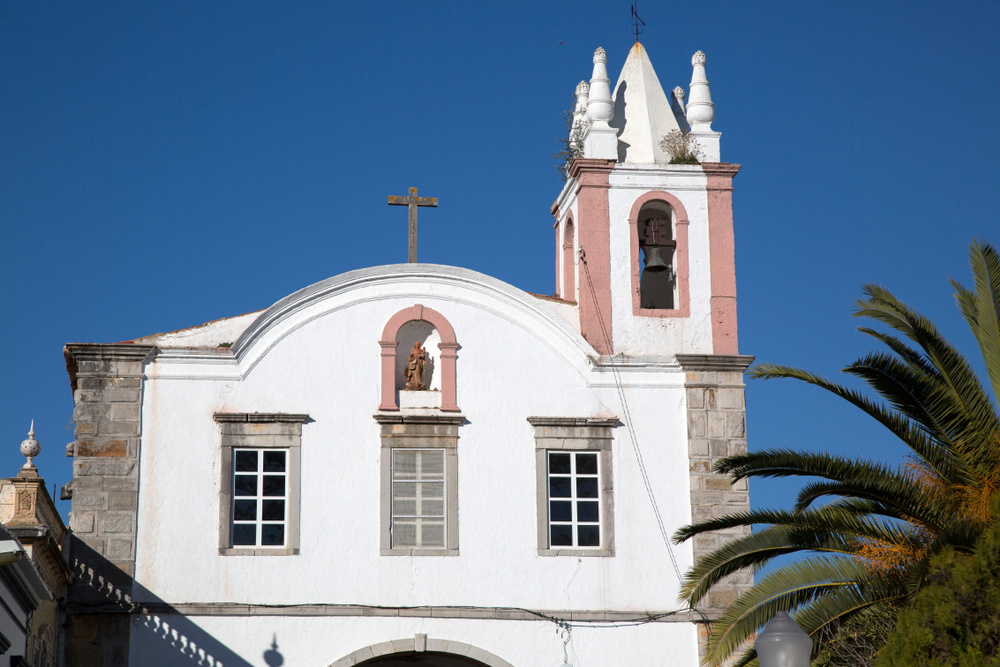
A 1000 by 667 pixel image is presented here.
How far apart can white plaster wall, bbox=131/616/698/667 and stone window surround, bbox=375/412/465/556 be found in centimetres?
113

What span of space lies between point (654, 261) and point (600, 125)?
235 centimetres

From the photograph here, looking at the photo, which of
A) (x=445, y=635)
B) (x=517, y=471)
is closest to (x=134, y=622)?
(x=445, y=635)

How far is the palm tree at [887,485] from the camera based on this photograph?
14.2m

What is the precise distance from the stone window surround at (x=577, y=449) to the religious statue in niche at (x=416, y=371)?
1715 mm

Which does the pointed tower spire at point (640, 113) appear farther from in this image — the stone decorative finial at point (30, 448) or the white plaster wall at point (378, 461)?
the stone decorative finial at point (30, 448)

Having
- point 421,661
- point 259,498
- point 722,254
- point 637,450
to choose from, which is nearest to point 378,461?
point 259,498

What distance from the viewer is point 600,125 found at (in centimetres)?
2212

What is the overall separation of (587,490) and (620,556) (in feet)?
3.51

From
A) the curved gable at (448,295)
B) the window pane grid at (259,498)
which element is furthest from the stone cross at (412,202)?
the window pane grid at (259,498)

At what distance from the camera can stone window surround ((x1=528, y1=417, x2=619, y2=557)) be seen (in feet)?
65.7

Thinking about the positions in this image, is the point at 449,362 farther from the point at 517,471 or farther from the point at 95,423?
the point at 95,423

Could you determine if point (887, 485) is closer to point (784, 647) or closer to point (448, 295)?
point (784, 647)

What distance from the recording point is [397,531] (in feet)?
65.0

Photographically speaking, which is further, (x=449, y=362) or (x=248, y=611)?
(x=449, y=362)
